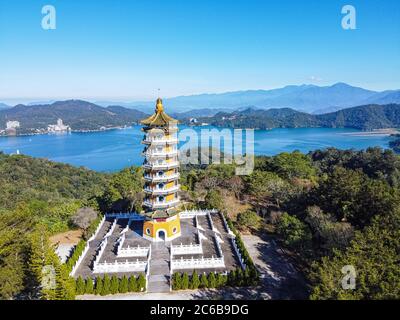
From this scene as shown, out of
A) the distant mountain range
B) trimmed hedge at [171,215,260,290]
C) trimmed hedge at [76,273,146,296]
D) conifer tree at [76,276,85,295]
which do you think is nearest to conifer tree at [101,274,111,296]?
trimmed hedge at [76,273,146,296]

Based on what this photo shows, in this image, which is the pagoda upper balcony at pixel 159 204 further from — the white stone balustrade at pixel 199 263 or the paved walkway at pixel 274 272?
the paved walkway at pixel 274 272

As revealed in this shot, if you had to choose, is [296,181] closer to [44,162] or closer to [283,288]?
[283,288]

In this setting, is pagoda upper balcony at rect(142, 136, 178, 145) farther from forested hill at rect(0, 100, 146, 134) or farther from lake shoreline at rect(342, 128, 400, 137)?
forested hill at rect(0, 100, 146, 134)

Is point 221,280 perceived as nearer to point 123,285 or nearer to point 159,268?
point 159,268

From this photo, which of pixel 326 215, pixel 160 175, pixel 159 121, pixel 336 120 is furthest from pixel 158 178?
pixel 336 120
